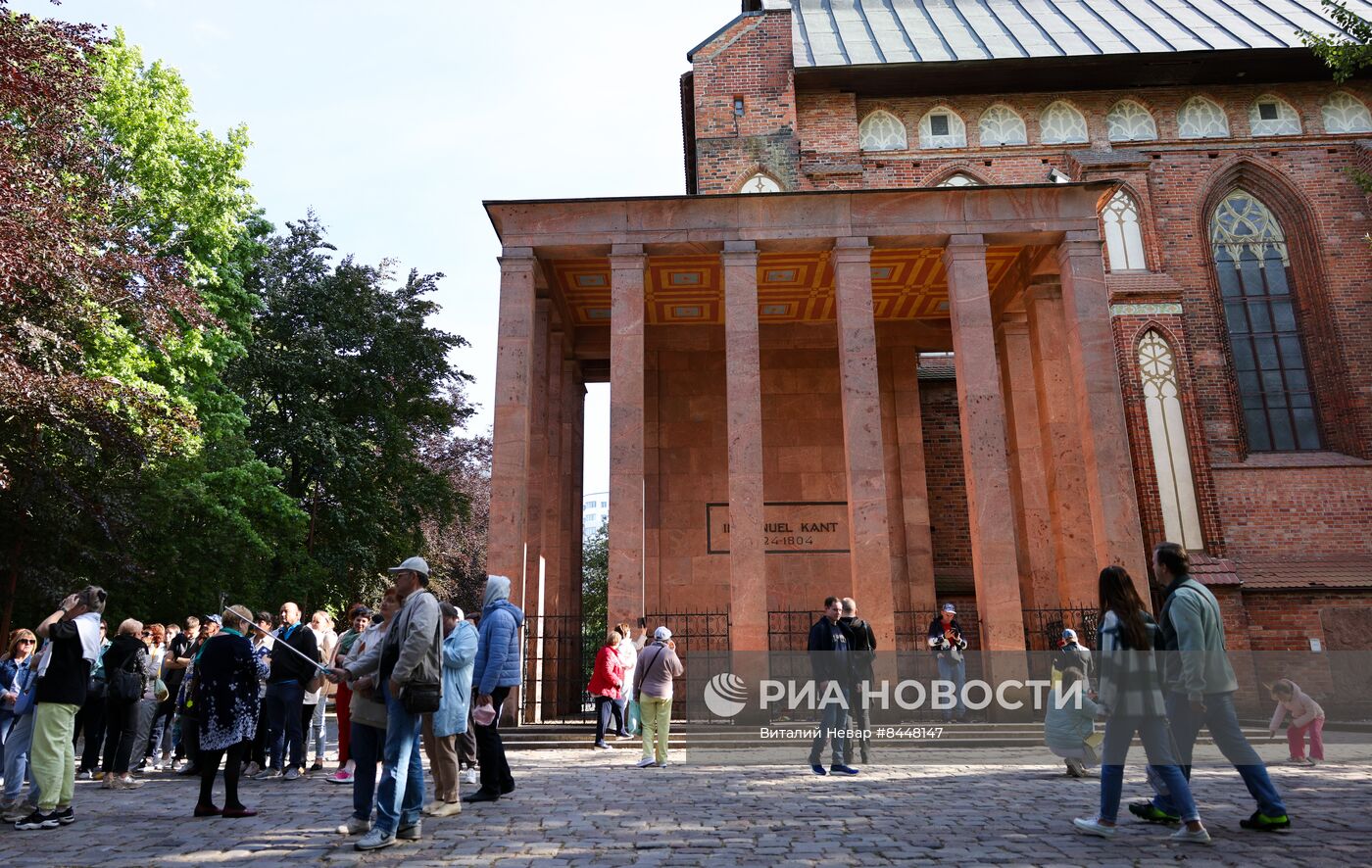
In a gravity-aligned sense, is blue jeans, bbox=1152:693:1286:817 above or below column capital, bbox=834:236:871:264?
below

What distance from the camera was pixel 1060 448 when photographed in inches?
661

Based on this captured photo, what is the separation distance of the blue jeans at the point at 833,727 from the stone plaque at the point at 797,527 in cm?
983

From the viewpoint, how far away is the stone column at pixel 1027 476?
17516 mm

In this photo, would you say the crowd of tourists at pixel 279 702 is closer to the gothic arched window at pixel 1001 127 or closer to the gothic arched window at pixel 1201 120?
the gothic arched window at pixel 1001 127

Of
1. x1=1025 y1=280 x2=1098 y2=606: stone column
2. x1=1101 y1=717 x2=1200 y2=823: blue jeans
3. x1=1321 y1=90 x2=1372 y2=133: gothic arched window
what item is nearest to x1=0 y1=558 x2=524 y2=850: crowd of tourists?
x1=1101 y1=717 x2=1200 y2=823: blue jeans

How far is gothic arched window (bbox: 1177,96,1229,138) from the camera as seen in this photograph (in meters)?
22.5

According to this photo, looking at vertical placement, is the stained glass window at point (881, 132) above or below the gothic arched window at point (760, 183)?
above

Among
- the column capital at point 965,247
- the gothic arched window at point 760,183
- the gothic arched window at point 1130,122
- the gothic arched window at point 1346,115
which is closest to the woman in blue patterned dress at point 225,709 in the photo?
the column capital at point 965,247

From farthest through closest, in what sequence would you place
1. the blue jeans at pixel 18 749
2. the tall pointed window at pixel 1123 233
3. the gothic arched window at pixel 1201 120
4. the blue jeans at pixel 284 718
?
the gothic arched window at pixel 1201 120 < the tall pointed window at pixel 1123 233 < the blue jeans at pixel 284 718 < the blue jeans at pixel 18 749

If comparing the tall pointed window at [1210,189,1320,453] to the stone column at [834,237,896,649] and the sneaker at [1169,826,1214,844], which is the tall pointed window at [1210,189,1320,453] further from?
the sneaker at [1169,826,1214,844]

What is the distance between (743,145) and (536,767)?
1656 cm

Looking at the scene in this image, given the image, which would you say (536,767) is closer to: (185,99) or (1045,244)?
(1045,244)

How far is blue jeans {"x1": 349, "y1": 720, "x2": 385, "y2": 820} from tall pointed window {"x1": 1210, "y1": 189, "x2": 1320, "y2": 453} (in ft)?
69.6

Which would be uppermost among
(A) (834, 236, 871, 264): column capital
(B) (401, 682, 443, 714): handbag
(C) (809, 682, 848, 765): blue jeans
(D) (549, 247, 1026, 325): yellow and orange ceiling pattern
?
(D) (549, 247, 1026, 325): yellow and orange ceiling pattern
